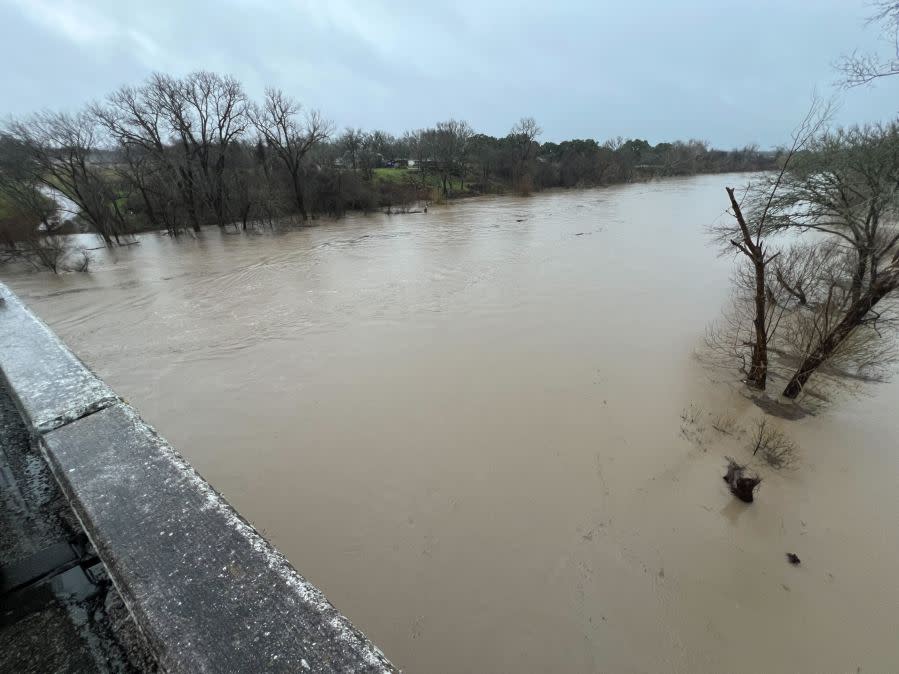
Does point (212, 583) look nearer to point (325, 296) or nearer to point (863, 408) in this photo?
point (863, 408)

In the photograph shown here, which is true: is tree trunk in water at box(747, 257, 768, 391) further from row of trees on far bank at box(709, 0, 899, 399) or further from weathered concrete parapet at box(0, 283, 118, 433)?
weathered concrete parapet at box(0, 283, 118, 433)

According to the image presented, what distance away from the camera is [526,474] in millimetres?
5918

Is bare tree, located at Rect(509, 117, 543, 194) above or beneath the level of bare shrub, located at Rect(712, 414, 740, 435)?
Answer: above

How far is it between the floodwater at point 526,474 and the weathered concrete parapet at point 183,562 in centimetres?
369

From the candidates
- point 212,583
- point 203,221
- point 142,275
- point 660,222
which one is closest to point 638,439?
point 212,583

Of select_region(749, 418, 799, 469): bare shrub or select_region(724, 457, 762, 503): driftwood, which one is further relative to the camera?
select_region(749, 418, 799, 469): bare shrub

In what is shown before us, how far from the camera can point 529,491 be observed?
18.5ft

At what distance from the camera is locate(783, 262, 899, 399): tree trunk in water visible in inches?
256

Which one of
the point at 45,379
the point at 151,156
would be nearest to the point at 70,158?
the point at 151,156

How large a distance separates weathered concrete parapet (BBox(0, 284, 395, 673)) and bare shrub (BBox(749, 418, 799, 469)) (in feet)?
24.5

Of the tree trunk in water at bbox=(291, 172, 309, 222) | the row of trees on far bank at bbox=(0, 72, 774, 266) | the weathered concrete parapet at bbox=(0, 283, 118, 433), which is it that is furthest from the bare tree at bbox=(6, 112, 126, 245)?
the weathered concrete parapet at bbox=(0, 283, 118, 433)

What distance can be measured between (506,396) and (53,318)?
15.2 meters

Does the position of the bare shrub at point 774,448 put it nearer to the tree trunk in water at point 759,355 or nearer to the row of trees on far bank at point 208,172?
the tree trunk in water at point 759,355

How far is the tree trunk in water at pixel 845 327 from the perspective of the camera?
21.3 ft
